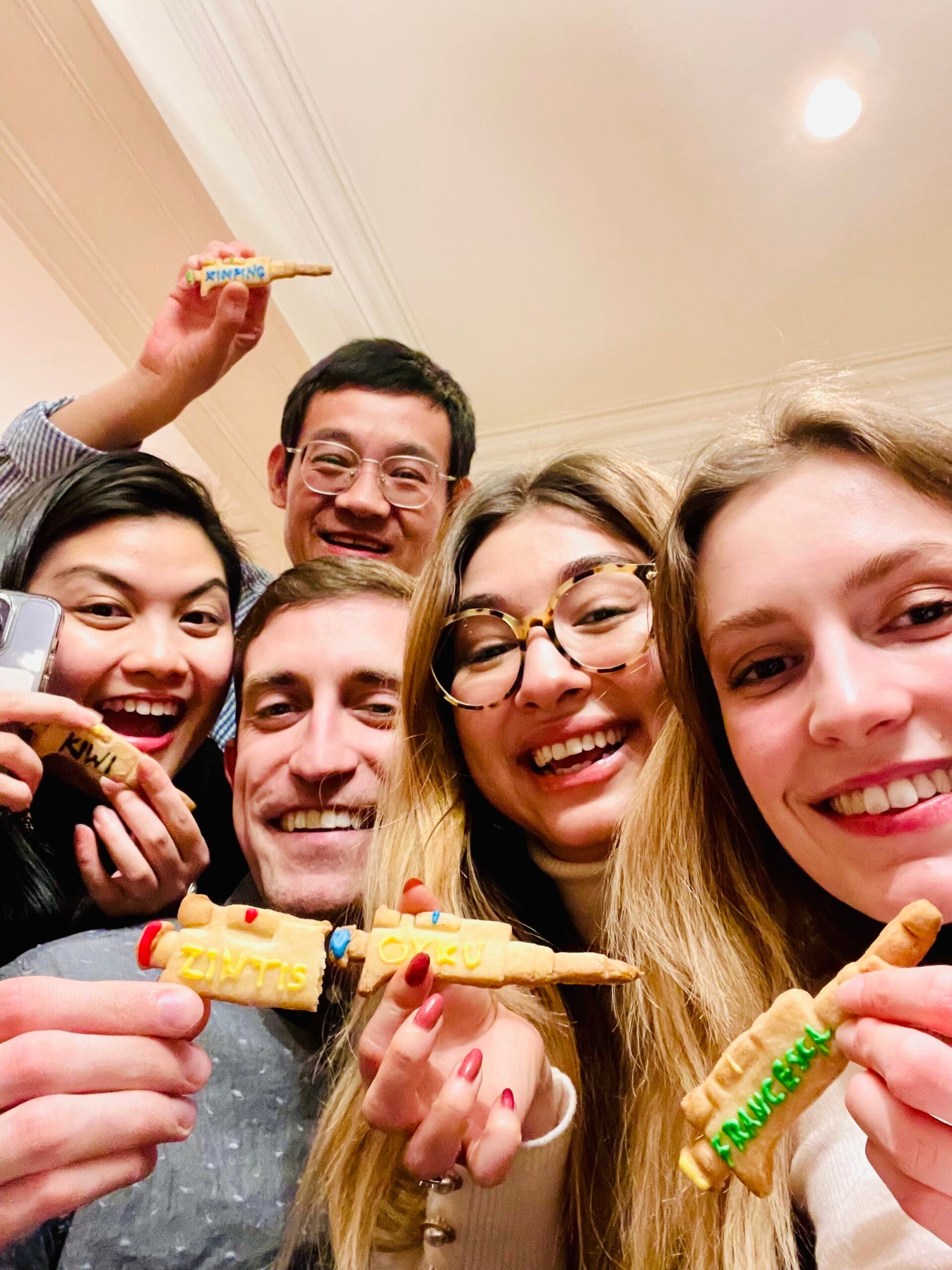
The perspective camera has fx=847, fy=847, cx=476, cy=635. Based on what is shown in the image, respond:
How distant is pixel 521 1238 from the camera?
4.01 feet

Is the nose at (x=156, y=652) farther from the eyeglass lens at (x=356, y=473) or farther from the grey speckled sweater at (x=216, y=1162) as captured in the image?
the eyeglass lens at (x=356, y=473)

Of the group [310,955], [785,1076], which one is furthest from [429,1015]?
[785,1076]

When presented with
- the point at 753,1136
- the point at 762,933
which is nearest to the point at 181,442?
the point at 762,933

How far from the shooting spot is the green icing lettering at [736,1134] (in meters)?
0.86

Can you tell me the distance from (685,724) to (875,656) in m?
0.39

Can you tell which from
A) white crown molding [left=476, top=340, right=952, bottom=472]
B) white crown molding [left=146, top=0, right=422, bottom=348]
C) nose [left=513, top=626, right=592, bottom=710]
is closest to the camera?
nose [left=513, top=626, right=592, bottom=710]

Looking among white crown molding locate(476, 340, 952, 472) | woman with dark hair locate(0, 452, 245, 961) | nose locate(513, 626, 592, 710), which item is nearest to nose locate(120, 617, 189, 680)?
woman with dark hair locate(0, 452, 245, 961)

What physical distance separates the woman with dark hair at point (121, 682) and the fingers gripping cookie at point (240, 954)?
1.98 ft

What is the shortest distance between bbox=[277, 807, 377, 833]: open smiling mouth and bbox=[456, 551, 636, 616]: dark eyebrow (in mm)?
460

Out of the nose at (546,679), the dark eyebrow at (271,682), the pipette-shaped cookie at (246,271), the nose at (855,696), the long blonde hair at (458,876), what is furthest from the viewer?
the pipette-shaped cookie at (246,271)

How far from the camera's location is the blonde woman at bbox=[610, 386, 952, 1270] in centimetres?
86

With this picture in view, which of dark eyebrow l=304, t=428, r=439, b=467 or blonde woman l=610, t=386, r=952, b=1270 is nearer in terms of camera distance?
blonde woman l=610, t=386, r=952, b=1270

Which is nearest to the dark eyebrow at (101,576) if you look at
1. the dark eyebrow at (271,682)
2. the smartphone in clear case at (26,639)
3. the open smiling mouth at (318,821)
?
the smartphone in clear case at (26,639)

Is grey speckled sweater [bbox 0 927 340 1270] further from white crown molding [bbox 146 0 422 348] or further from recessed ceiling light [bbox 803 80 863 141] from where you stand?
recessed ceiling light [bbox 803 80 863 141]
